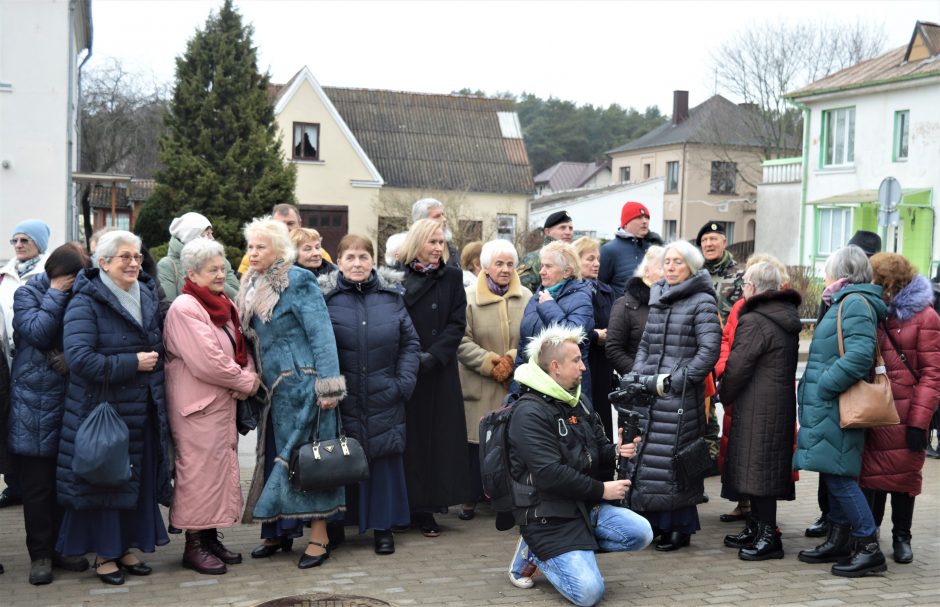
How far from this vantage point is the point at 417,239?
7.38 metres

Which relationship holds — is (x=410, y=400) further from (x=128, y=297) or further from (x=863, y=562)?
(x=863, y=562)

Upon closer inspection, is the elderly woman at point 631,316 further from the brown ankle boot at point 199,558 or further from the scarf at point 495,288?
the brown ankle boot at point 199,558

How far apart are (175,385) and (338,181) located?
38054 millimetres

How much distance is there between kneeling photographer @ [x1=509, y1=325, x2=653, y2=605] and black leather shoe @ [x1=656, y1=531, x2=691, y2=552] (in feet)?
3.08

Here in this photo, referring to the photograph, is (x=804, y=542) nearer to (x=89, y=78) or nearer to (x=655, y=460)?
(x=655, y=460)

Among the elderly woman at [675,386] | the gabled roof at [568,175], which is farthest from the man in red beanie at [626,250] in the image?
the gabled roof at [568,175]

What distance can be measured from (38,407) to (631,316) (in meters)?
4.00

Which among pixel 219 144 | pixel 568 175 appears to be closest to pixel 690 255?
pixel 219 144

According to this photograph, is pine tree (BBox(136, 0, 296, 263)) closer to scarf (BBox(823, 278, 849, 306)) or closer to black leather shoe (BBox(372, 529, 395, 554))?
black leather shoe (BBox(372, 529, 395, 554))

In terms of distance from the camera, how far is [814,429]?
653 cm

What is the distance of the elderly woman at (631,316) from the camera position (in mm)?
7531

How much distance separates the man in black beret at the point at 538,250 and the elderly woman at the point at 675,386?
205cm

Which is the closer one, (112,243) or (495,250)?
(112,243)

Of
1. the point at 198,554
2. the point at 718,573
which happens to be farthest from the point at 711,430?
the point at 198,554
